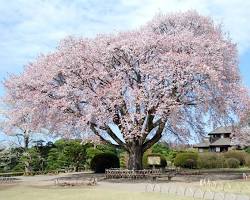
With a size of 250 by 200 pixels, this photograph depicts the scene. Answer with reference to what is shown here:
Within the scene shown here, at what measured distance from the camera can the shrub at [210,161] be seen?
44.4 metres

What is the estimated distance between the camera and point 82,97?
29.2m

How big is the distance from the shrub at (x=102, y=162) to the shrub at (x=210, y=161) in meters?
10.6

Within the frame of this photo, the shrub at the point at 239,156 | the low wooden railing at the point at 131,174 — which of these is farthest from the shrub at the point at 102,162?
the shrub at the point at 239,156

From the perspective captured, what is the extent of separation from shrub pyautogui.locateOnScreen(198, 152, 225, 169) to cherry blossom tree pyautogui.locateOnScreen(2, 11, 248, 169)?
13397mm

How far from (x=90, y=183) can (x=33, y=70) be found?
377 inches

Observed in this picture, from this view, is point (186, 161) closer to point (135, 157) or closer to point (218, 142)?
point (135, 157)

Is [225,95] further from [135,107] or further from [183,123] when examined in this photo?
[135,107]

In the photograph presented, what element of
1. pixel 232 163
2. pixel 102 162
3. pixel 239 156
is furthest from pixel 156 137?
pixel 239 156

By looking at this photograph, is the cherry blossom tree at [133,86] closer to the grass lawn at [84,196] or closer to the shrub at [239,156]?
the grass lawn at [84,196]

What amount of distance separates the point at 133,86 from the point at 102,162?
9.74 m

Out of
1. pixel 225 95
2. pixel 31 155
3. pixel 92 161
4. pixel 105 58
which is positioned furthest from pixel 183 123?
pixel 31 155

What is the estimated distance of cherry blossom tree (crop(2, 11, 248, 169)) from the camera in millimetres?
28438

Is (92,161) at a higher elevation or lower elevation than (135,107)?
lower

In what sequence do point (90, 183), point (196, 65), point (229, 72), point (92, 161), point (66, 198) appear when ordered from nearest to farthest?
point (66, 198) → point (90, 183) → point (196, 65) → point (229, 72) → point (92, 161)
